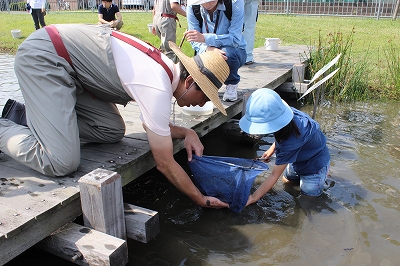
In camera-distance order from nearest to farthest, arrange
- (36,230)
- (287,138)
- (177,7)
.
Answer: (36,230) < (287,138) < (177,7)

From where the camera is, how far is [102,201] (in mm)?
2418

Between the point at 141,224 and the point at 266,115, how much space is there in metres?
1.26

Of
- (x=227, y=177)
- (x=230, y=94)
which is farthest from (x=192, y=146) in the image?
(x=230, y=94)

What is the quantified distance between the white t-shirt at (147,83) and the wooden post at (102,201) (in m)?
0.49

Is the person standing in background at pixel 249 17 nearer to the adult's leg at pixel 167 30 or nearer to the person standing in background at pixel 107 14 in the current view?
the adult's leg at pixel 167 30

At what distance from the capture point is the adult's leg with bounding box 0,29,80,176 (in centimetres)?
272

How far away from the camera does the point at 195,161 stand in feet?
11.0

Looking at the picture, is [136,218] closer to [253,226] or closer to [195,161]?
[195,161]

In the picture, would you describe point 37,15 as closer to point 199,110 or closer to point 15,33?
point 15,33

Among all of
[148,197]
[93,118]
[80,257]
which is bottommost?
[148,197]

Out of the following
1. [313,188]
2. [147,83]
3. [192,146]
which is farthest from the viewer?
[313,188]

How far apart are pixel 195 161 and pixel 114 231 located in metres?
1.02

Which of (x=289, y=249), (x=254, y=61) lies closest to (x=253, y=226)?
(x=289, y=249)

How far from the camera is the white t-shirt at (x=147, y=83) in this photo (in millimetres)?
2695
